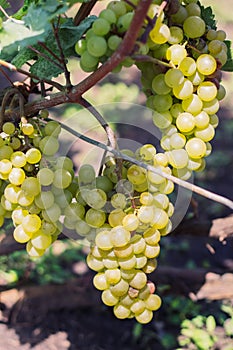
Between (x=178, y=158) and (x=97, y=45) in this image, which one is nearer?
(x=97, y=45)

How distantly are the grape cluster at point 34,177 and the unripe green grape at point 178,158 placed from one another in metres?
0.16

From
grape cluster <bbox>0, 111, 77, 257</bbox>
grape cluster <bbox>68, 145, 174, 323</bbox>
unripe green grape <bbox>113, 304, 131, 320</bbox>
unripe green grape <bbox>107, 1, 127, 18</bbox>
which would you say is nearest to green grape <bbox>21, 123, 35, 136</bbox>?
grape cluster <bbox>0, 111, 77, 257</bbox>

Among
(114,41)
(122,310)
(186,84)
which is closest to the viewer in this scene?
(114,41)

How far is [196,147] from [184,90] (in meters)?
0.10

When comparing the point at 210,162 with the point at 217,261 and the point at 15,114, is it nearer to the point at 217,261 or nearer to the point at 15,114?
the point at 217,261

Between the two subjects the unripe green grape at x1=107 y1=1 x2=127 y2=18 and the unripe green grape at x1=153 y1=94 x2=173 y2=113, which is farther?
the unripe green grape at x1=153 y1=94 x2=173 y2=113

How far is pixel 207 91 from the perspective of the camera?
0.74 m

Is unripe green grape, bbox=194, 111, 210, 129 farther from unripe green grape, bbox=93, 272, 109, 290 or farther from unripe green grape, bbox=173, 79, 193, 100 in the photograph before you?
unripe green grape, bbox=93, 272, 109, 290

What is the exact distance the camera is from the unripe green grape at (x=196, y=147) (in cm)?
77

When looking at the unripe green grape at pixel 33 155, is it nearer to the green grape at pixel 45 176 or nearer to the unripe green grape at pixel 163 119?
the green grape at pixel 45 176

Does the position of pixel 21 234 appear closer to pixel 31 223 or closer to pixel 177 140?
pixel 31 223

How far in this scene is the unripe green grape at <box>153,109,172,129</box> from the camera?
0.78 m

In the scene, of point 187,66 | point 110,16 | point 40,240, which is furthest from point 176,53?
point 40,240

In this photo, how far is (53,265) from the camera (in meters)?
1.53
